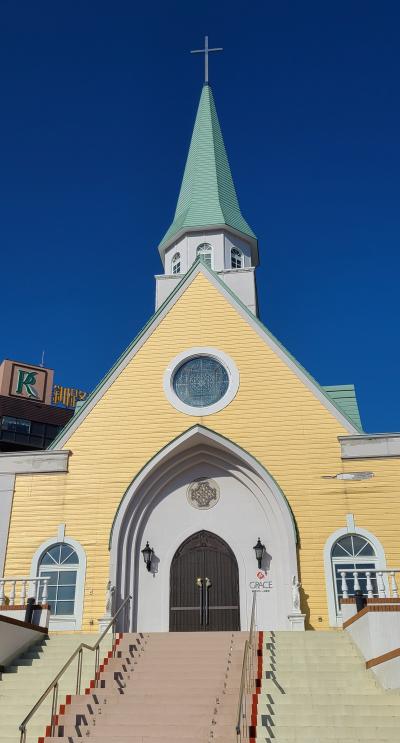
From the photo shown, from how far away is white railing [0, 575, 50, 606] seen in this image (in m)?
16.3

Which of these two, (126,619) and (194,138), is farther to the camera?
(194,138)

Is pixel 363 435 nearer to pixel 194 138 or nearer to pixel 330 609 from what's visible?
pixel 330 609

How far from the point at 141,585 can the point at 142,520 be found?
1.66 meters

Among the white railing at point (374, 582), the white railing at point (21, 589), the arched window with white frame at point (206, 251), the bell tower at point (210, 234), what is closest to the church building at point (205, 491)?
the white railing at point (374, 582)

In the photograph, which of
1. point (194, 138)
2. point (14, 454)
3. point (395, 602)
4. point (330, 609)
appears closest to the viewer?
point (395, 602)

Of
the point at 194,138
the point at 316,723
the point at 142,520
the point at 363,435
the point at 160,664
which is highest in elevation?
the point at 194,138

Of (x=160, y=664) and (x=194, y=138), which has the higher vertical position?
(x=194, y=138)

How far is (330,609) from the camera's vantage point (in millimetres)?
16469

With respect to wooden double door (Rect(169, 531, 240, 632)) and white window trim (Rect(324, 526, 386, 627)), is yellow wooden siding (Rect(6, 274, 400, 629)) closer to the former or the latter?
white window trim (Rect(324, 526, 386, 627))

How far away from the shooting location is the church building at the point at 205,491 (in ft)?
56.3

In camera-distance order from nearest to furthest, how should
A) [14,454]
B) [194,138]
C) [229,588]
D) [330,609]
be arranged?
1. [330,609]
2. [229,588]
3. [14,454]
4. [194,138]

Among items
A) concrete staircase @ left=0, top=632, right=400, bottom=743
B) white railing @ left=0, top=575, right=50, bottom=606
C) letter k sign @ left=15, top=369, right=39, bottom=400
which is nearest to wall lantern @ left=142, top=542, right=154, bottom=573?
white railing @ left=0, top=575, right=50, bottom=606

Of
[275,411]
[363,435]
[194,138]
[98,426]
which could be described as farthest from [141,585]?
[194,138]

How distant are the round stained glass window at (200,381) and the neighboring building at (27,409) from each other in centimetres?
3063
